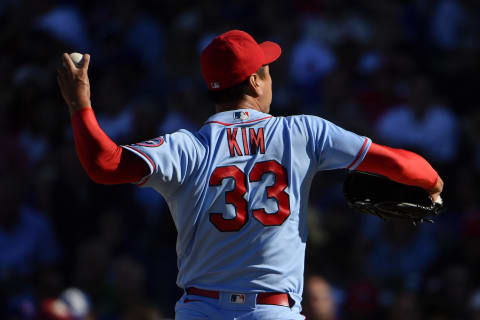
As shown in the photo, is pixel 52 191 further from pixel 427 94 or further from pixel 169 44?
pixel 427 94

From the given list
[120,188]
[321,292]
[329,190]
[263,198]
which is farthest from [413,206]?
[120,188]

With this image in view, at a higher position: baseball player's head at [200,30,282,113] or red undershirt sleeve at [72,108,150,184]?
baseball player's head at [200,30,282,113]

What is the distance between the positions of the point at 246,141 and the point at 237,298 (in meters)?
0.62

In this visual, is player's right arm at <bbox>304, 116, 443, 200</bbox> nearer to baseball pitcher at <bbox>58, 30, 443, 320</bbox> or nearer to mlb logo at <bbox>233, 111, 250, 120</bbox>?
baseball pitcher at <bbox>58, 30, 443, 320</bbox>

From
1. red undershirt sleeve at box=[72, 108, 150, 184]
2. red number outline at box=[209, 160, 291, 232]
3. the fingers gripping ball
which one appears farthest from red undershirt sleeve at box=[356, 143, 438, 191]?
the fingers gripping ball

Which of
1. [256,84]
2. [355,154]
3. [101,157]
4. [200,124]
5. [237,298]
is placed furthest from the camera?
[200,124]

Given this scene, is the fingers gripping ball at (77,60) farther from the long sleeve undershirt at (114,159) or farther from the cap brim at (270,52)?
the cap brim at (270,52)

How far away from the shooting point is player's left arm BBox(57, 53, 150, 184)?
3.02 metres

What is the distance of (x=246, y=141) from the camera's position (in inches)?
129

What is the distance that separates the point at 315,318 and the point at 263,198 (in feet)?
7.88

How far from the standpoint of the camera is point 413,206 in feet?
11.8

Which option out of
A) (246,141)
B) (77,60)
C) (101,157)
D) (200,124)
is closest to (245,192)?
(246,141)

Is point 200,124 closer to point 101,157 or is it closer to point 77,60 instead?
point 77,60

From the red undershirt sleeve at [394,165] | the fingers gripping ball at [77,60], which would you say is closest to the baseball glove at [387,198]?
the red undershirt sleeve at [394,165]
